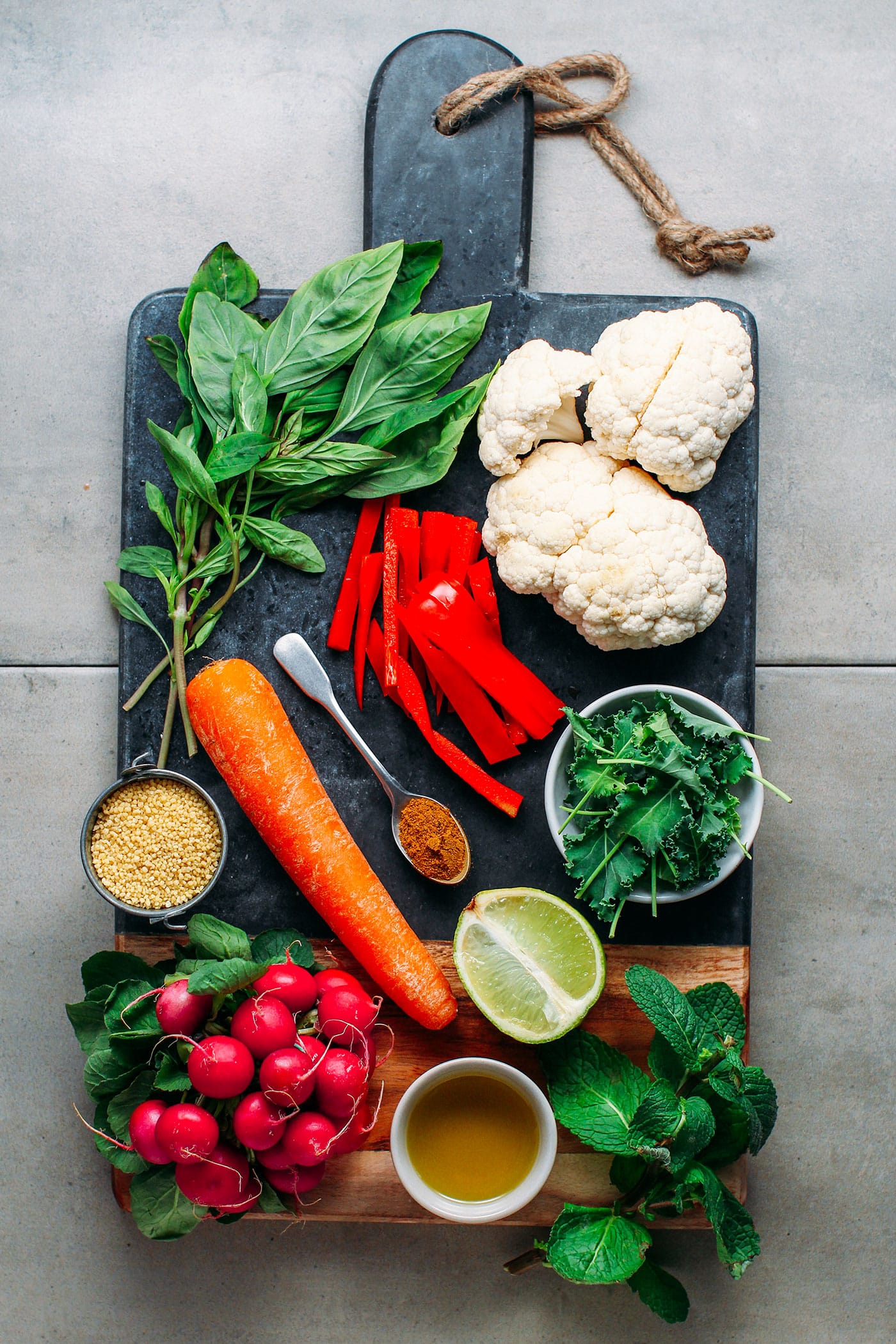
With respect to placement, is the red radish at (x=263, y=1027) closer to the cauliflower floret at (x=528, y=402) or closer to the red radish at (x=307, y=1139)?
the red radish at (x=307, y=1139)

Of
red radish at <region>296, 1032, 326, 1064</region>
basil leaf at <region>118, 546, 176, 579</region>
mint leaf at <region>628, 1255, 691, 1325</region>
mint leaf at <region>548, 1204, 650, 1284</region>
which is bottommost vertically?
mint leaf at <region>628, 1255, 691, 1325</region>

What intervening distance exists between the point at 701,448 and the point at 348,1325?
5.35ft

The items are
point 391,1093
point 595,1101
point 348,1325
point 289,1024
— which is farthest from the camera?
point 348,1325

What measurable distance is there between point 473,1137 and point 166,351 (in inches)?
53.2

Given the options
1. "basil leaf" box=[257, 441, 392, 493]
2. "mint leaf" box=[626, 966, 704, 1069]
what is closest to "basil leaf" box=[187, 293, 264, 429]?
"basil leaf" box=[257, 441, 392, 493]

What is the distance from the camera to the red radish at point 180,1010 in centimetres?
123

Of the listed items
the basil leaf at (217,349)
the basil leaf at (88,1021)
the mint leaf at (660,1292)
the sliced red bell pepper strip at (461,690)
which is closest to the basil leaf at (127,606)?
the basil leaf at (217,349)

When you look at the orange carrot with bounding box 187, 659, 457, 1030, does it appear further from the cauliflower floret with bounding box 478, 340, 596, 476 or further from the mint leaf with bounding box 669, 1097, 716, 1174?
the cauliflower floret with bounding box 478, 340, 596, 476

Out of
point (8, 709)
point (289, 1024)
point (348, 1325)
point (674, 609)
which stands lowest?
point (348, 1325)

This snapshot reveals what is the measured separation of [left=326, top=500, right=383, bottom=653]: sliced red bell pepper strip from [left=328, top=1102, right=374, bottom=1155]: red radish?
2.40 ft

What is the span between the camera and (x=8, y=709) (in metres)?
1.65

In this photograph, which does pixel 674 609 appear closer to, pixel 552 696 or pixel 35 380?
pixel 552 696

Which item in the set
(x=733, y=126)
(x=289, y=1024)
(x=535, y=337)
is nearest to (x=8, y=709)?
(x=289, y=1024)

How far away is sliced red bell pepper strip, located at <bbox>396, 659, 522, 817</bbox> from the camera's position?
1525 millimetres
